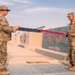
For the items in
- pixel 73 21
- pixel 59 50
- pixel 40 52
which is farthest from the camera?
pixel 40 52

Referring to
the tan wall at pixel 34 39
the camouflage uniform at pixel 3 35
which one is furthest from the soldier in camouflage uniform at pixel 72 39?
the tan wall at pixel 34 39

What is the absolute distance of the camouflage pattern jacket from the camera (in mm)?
5824

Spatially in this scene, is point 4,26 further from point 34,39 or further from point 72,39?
point 34,39

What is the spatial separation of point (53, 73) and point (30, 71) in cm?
71

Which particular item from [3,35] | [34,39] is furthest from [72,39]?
[34,39]

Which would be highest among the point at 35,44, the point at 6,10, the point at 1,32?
the point at 6,10

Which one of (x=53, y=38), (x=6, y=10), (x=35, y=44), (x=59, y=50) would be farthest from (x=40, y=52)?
(x=6, y=10)

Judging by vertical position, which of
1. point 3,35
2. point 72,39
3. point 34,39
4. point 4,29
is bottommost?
point 34,39

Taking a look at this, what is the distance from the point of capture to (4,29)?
5.84 meters

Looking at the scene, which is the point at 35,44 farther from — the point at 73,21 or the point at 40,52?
the point at 73,21

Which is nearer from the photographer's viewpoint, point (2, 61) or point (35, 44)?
point (2, 61)

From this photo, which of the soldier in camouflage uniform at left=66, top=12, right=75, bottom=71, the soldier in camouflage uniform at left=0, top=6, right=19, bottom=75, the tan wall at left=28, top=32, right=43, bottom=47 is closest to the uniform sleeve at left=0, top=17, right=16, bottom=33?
the soldier in camouflage uniform at left=0, top=6, right=19, bottom=75

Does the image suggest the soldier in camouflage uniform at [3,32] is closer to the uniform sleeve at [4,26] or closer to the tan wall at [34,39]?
the uniform sleeve at [4,26]

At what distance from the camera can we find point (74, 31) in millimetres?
7262
